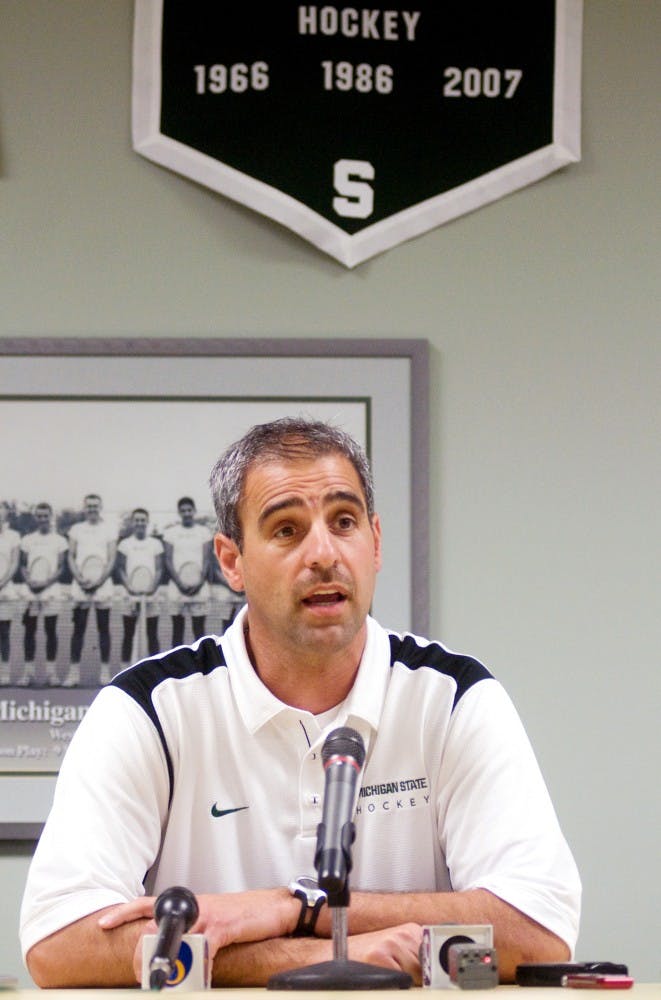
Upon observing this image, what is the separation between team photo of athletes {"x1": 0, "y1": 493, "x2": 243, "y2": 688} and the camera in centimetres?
264

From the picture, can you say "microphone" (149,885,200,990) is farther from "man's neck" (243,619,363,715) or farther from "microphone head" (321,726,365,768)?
"man's neck" (243,619,363,715)

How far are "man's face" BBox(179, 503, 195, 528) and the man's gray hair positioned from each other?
574 mm

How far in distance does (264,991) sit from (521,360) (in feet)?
5.49

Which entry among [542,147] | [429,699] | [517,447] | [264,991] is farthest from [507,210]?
[264,991]

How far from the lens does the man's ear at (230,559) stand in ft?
6.84

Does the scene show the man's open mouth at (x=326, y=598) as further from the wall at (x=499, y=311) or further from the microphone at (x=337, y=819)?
the wall at (x=499, y=311)

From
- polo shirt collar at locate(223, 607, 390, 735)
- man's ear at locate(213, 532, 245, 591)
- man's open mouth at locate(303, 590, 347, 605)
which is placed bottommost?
polo shirt collar at locate(223, 607, 390, 735)

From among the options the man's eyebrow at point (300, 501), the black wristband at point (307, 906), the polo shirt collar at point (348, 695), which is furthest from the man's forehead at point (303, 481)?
the black wristband at point (307, 906)

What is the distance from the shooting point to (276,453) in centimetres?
202

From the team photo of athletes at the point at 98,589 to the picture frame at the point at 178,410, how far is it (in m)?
0.02

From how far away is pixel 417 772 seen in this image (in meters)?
1.90

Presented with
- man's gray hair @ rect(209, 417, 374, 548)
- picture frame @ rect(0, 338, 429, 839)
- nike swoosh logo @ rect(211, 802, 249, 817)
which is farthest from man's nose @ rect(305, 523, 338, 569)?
picture frame @ rect(0, 338, 429, 839)

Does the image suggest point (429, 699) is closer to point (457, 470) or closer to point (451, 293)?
point (457, 470)

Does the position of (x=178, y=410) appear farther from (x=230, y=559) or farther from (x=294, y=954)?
(x=294, y=954)
